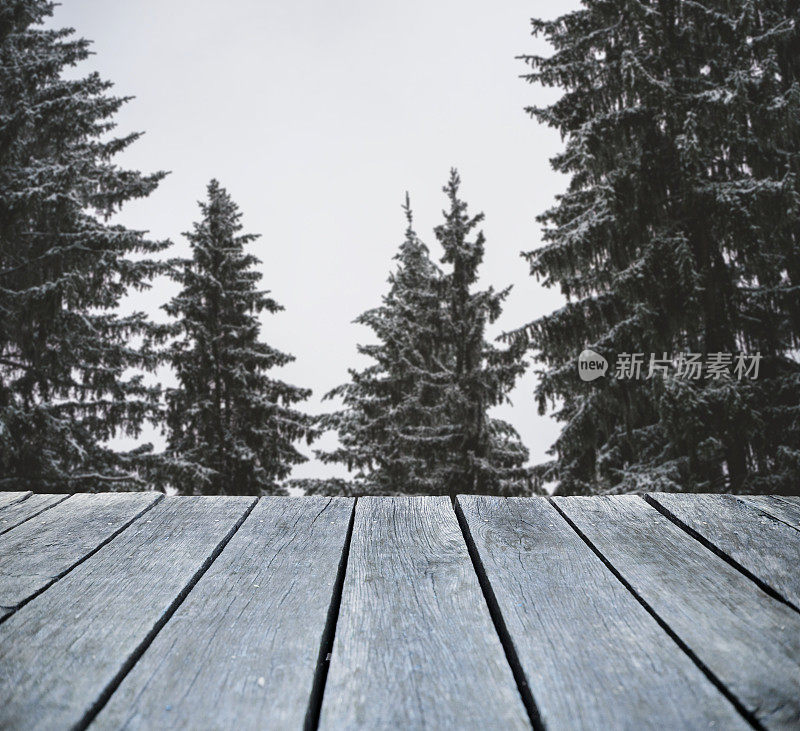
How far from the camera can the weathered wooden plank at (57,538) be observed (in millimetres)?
1388


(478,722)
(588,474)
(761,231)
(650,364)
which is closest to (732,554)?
(478,722)

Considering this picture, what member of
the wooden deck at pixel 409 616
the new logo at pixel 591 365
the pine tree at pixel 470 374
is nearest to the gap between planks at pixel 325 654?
the wooden deck at pixel 409 616

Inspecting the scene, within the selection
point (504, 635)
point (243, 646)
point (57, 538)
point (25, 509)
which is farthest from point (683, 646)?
point (25, 509)

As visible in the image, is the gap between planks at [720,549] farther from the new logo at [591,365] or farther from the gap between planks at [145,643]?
the new logo at [591,365]

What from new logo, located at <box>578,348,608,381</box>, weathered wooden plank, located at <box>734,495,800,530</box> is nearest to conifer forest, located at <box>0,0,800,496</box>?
new logo, located at <box>578,348,608,381</box>

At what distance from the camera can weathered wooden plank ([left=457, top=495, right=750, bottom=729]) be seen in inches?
35.2

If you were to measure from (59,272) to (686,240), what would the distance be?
502 inches

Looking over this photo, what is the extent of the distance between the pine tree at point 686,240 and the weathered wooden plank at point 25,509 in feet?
26.1

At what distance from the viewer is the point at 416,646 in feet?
3.56

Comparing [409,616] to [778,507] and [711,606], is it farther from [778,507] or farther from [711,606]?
[778,507]

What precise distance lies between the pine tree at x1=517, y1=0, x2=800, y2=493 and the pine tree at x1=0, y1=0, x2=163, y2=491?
388 inches

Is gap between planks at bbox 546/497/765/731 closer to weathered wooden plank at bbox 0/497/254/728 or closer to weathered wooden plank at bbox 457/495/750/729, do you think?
weathered wooden plank at bbox 457/495/750/729

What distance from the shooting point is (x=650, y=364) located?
9188 millimetres

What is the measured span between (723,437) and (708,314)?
2050 millimetres
